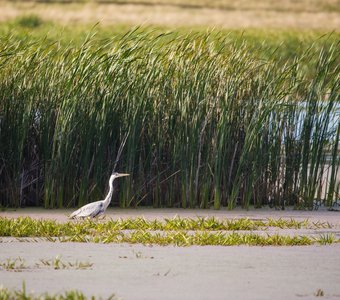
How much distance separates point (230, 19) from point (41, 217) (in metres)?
41.2

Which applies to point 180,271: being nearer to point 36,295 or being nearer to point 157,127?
point 36,295

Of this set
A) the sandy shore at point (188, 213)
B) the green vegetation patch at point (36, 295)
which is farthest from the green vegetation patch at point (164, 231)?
the green vegetation patch at point (36, 295)

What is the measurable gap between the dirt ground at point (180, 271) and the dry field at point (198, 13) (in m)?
41.4

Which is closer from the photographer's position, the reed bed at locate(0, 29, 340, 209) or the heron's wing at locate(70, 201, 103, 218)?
the heron's wing at locate(70, 201, 103, 218)

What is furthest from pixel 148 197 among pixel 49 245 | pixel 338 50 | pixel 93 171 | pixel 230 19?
pixel 230 19

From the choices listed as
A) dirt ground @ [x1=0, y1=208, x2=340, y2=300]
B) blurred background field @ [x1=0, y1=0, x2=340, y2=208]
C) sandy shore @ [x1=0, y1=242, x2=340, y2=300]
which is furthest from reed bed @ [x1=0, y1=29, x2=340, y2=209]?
sandy shore @ [x1=0, y1=242, x2=340, y2=300]

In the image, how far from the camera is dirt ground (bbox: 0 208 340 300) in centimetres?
989

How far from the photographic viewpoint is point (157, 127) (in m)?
16.4

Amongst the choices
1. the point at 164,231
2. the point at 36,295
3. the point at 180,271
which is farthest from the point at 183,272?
the point at 164,231

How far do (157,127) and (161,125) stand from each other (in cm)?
5

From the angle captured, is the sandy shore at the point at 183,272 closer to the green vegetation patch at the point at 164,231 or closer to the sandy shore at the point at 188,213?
the green vegetation patch at the point at 164,231

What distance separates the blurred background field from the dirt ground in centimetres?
340

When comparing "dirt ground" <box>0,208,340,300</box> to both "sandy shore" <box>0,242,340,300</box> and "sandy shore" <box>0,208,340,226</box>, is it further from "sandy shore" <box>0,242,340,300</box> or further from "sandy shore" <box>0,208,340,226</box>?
"sandy shore" <box>0,208,340,226</box>

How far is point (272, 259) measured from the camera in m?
11.6
